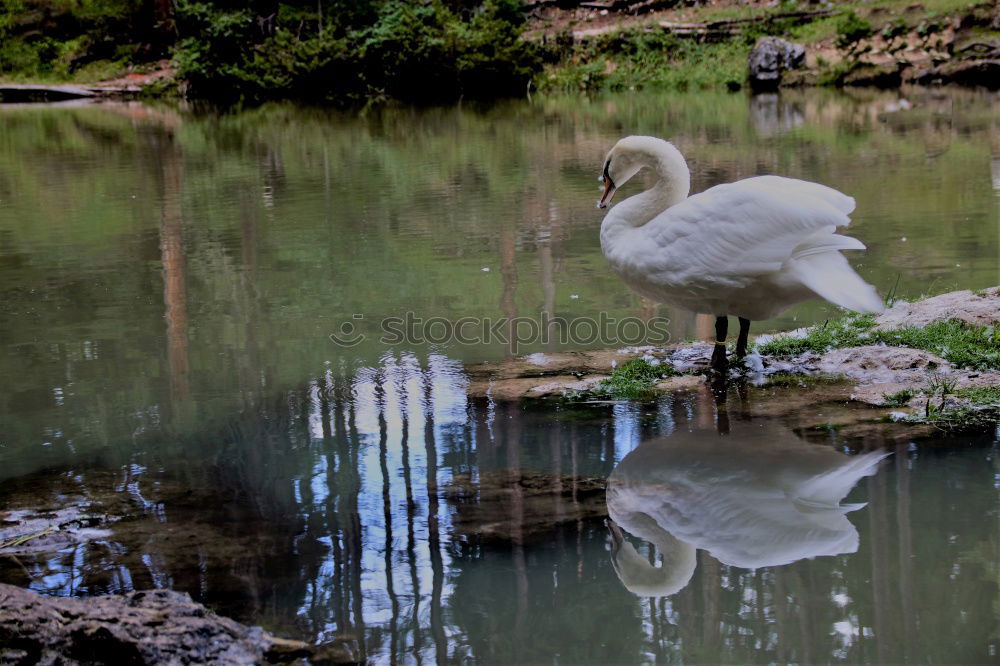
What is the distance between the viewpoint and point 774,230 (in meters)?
4.61

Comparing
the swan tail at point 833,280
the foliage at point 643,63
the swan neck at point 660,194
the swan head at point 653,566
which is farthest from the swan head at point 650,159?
the foliage at point 643,63

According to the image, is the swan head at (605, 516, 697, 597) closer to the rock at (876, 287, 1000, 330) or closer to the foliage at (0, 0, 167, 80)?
the rock at (876, 287, 1000, 330)

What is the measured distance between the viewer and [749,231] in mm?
4652

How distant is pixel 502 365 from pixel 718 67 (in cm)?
2728

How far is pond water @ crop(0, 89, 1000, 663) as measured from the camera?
3086 mm

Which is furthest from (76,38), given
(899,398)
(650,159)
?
(899,398)

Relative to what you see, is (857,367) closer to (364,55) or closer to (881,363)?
(881,363)

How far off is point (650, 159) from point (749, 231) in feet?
2.92

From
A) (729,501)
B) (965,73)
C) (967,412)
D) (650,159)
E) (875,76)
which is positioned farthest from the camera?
(875,76)

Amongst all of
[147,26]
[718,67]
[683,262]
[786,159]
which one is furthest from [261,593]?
[147,26]

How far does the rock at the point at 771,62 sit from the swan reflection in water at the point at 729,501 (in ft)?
83.4

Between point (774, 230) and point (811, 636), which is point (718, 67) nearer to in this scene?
point (774, 230)

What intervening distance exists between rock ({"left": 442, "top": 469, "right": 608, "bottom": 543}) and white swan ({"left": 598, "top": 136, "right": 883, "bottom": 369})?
4.31 feet

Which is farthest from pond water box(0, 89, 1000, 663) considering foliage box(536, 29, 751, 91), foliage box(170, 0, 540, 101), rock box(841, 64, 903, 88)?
foliage box(170, 0, 540, 101)
